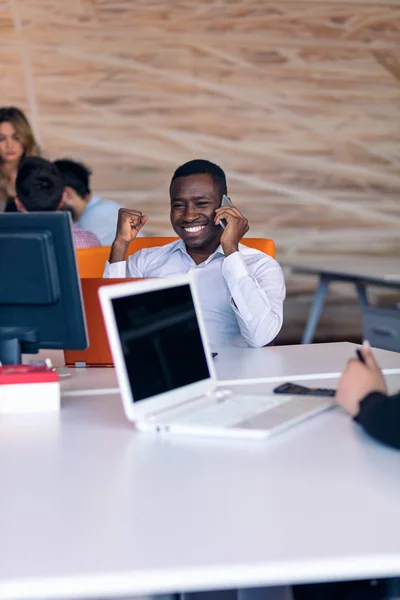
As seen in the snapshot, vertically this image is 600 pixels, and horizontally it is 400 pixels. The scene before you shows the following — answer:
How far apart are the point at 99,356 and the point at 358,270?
318 cm

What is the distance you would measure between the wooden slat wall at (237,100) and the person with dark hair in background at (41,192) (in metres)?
2.76

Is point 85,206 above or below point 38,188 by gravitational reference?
below

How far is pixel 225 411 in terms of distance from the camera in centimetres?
171

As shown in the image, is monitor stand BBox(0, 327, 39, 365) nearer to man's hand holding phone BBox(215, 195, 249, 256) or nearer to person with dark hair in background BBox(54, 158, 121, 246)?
man's hand holding phone BBox(215, 195, 249, 256)

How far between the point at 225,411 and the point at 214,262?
122 cm

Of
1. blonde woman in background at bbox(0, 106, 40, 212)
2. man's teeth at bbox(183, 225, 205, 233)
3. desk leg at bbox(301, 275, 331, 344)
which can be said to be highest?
blonde woman in background at bbox(0, 106, 40, 212)

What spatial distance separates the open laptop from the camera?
162cm

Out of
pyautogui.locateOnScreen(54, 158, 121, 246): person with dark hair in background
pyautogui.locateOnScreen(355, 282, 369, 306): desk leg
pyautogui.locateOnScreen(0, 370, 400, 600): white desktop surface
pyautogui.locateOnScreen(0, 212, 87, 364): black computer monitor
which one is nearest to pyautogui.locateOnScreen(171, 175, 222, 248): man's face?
pyautogui.locateOnScreen(0, 212, 87, 364): black computer monitor

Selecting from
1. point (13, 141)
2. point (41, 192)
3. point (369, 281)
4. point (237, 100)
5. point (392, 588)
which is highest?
point (237, 100)

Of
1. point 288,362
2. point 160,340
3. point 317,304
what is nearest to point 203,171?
point 288,362

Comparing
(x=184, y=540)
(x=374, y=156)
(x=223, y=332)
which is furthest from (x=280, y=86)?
(x=184, y=540)

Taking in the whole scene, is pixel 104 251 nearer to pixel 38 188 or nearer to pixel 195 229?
pixel 195 229

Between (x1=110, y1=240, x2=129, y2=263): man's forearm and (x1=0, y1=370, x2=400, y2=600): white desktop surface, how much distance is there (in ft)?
4.19

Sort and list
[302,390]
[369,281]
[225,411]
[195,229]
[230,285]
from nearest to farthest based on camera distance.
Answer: [225,411] → [302,390] → [230,285] → [195,229] → [369,281]
